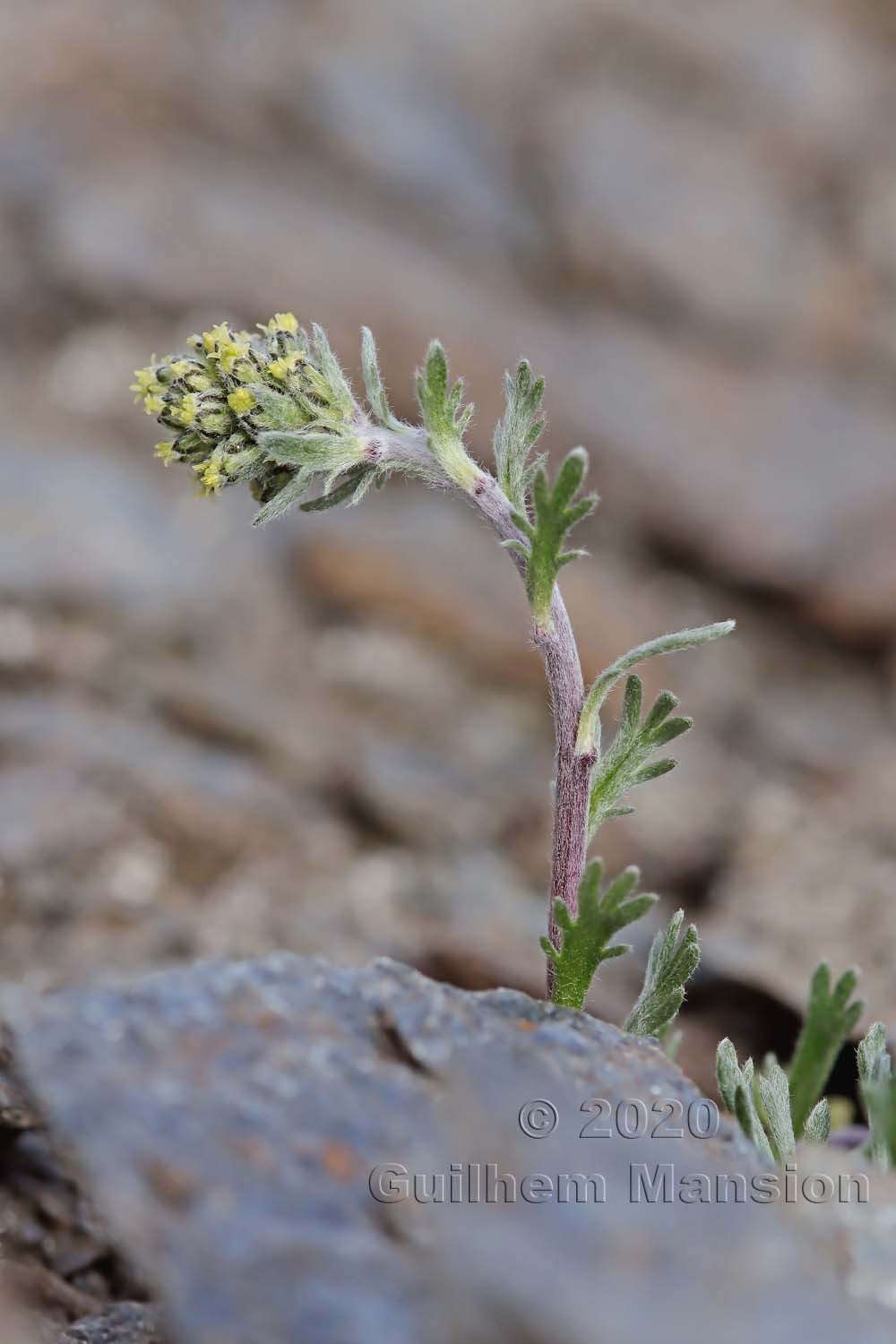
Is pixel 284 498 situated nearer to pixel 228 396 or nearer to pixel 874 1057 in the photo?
pixel 228 396

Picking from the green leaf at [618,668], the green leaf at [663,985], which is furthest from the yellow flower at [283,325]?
the green leaf at [663,985]

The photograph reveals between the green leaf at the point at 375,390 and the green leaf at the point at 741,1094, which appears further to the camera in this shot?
the green leaf at the point at 375,390

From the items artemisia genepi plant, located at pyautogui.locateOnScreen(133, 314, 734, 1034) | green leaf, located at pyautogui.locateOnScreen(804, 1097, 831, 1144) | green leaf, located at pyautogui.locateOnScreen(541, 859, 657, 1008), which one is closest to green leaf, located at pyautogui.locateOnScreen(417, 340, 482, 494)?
artemisia genepi plant, located at pyautogui.locateOnScreen(133, 314, 734, 1034)

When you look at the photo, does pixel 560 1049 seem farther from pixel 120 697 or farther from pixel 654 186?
pixel 654 186

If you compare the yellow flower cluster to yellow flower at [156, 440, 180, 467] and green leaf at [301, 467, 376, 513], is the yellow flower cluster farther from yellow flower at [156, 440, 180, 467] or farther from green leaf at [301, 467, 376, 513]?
green leaf at [301, 467, 376, 513]

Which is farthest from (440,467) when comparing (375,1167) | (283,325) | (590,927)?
(375,1167)

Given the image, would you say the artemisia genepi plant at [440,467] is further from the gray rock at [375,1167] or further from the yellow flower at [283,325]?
the gray rock at [375,1167]
